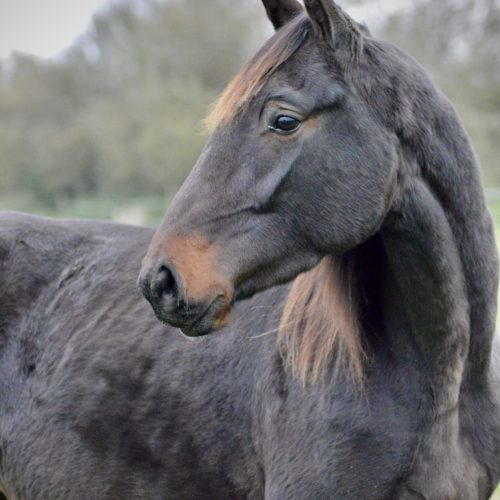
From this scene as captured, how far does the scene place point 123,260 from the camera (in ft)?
13.6

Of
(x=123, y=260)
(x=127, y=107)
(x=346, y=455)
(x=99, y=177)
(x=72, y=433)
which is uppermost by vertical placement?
(x=346, y=455)

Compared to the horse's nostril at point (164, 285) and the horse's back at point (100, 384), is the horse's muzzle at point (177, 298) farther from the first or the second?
the horse's back at point (100, 384)

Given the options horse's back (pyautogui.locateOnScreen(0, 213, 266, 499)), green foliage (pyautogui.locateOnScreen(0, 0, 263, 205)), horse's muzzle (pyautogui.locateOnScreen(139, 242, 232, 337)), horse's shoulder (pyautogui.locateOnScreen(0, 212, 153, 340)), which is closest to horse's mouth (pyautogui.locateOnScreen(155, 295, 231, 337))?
horse's muzzle (pyautogui.locateOnScreen(139, 242, 232, 337))

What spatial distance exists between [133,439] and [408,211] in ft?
5.76

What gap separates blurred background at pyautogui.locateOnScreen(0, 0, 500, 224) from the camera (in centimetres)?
2558

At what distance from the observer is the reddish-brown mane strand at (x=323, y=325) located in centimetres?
294

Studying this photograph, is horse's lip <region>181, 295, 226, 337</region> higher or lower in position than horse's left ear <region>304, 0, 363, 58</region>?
lower

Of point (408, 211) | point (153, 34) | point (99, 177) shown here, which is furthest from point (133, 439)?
point (153, 34)

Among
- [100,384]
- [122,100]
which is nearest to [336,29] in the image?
[100,384]

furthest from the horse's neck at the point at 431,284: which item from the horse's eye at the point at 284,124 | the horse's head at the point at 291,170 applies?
the horse's eye at the point at 284,124

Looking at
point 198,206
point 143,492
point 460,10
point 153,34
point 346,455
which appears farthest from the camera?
Result: point 153,34

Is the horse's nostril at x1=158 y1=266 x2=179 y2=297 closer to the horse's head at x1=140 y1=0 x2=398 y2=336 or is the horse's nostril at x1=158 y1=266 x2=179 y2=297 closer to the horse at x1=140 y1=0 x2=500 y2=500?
the horse at x1=140 y1=0 x2=500 y2=500

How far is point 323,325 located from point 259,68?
3.40 feet

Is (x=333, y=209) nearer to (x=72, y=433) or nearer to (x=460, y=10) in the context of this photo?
(x=72, y=433)
